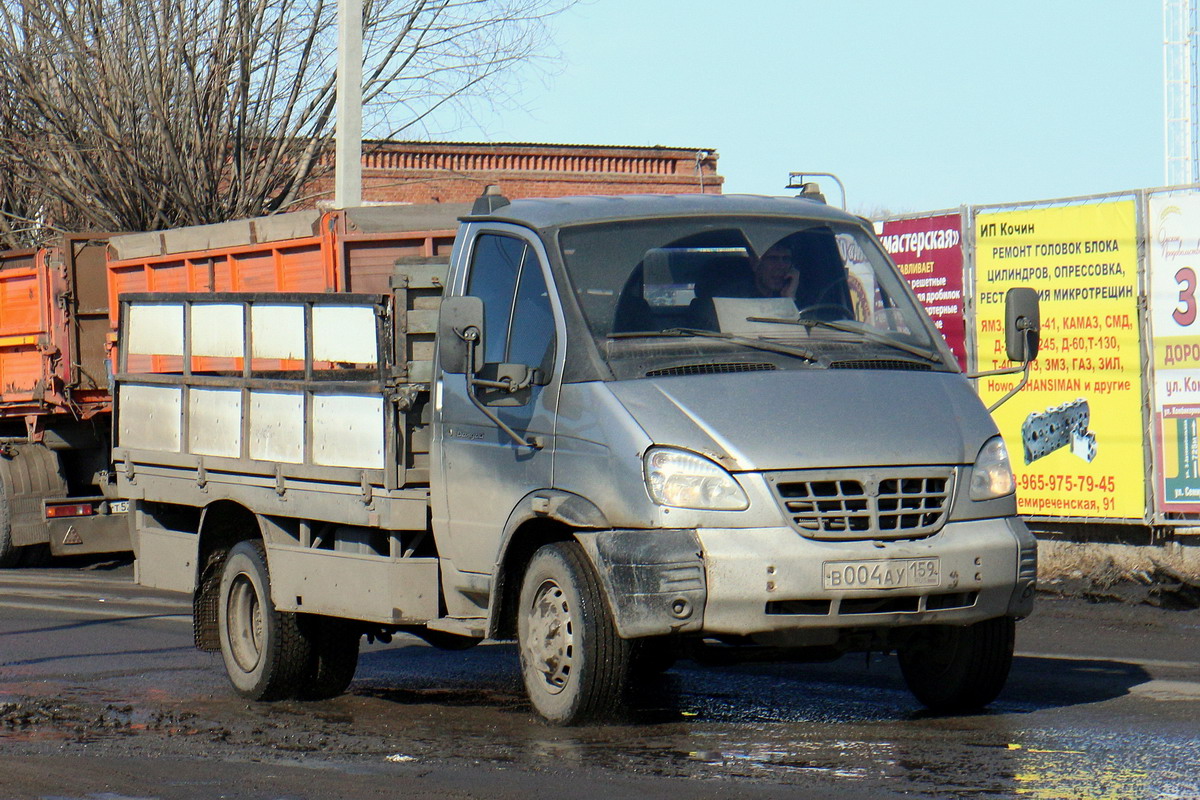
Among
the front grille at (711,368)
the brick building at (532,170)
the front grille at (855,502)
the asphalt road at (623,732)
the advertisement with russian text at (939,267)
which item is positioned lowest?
the asphalt road at (623,732)

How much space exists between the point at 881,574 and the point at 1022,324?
155cm

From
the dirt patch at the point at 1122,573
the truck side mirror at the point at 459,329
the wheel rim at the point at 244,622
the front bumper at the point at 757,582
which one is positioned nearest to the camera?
the front bumper at the point at 757,582

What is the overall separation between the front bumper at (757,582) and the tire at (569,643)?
5.5 inches

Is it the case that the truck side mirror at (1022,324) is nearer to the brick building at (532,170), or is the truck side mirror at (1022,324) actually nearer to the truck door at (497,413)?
the truck door at (497,413)

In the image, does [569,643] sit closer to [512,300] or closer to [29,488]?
[512,300]

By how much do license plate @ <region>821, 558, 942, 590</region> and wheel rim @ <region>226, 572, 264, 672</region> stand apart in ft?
11.5

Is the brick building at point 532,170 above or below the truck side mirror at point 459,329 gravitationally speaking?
above

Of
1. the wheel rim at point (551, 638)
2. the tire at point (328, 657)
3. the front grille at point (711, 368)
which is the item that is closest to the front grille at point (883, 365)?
the front grille at point (711, 368)

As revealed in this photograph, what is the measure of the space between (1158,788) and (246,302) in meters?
5.30

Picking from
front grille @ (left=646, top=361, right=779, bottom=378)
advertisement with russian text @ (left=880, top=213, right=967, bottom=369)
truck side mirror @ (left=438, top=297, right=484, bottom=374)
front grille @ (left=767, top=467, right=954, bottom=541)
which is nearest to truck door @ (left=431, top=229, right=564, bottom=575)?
truck side mirror @ (left=438, top=297, right=484, bottom=374)

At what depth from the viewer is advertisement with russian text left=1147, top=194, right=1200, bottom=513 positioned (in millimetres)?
12961

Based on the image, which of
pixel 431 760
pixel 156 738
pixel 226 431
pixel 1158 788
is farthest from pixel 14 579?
pixel 1158 788

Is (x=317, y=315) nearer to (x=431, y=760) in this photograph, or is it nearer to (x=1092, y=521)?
(x=431, y=760)

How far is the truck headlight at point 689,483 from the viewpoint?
6594 millimetres
